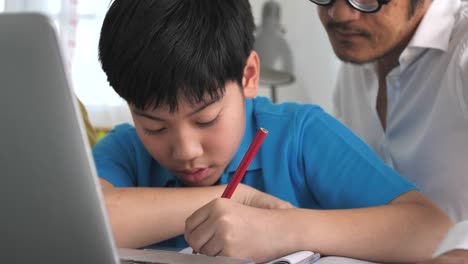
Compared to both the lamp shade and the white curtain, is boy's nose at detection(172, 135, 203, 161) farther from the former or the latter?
the white curtain

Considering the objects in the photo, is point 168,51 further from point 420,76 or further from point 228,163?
point 420,76

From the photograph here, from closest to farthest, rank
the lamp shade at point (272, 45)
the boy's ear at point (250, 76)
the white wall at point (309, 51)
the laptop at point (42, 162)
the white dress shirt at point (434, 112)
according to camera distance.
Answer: the laptop at point (42, 162) → the boy's ear at point (250, 76) → the white dress shirt at point (434, 112) → the lamp shade at point (272, 45) → the white wall at point (309, 51)

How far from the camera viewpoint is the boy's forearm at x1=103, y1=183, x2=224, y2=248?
98 centimetres

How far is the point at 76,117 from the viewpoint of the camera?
0.50 meters

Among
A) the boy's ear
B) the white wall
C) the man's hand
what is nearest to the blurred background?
the white wall

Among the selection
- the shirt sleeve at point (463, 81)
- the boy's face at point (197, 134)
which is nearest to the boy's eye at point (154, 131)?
the boy's face at point (197, 134)

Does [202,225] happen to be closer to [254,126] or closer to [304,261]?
[304,261]

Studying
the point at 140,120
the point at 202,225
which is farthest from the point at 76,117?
the point at 140,120

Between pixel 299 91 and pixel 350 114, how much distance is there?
1.11 meters

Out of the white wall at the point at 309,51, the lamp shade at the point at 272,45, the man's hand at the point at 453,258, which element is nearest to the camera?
the man's hand at the point at 453,258

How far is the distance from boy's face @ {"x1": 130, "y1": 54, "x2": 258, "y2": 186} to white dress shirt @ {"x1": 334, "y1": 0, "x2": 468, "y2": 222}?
1.47 feet

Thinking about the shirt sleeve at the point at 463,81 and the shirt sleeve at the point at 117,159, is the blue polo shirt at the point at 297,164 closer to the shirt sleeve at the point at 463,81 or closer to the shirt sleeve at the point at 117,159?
the shirt sleeve at the point at 117,159

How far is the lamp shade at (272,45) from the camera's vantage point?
2.55 meters

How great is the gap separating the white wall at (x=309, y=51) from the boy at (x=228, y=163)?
1693 millimetres
